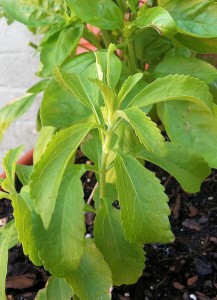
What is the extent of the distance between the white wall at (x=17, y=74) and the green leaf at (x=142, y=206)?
1.22m

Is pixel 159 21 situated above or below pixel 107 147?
above

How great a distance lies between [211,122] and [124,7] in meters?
0.25

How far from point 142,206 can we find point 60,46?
308 mm

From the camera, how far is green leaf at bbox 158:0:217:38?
66 cm

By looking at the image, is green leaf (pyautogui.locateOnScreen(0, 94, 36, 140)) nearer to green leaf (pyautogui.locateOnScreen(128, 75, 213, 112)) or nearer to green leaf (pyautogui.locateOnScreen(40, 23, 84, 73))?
green leaf (pyautogui.locateOnScreen(40, 23, 84, 73))

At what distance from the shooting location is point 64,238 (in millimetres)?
551

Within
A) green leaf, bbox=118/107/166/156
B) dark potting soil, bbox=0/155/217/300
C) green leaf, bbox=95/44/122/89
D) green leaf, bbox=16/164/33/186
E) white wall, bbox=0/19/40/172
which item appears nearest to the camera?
green leaf, bbox=118/107/166/156

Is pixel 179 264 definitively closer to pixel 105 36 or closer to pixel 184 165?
pixel 184 165

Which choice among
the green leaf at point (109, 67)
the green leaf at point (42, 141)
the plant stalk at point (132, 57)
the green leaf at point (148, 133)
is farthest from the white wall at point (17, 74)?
the green leaf at point (148, 133)

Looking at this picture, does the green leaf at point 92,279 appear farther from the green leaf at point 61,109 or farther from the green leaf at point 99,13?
the green leaf at point 99,13

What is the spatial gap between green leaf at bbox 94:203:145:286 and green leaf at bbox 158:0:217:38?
261mm

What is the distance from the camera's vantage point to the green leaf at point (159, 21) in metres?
0.60

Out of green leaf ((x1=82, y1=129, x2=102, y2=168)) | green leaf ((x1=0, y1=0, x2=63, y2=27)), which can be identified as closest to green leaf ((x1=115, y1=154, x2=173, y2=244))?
green leaf ((x1=82, y1=129, x2=102, y2=168))

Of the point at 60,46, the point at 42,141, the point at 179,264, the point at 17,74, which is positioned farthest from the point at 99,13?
the point at 17,74
